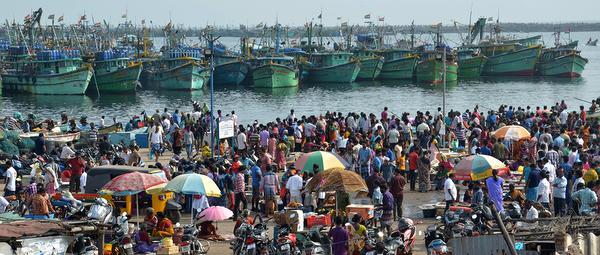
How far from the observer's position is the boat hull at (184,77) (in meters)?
78.5

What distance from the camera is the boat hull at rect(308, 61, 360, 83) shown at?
8500cm

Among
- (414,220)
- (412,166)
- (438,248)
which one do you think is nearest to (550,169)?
(414,220)

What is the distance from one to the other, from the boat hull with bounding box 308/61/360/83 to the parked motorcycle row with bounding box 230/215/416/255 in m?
67.8

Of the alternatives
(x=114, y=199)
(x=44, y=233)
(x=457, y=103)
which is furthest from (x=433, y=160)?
(x=457, y=103)

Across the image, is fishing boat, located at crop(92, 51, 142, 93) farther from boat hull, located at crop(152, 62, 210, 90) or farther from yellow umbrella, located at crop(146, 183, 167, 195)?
yellow umbrella, located at crop(146, 183, 167, 195)

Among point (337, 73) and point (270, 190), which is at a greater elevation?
point (270, 190)

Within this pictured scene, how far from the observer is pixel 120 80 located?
76.6m

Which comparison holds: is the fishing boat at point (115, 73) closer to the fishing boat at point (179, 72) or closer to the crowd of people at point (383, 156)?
the fishing boat at point (179, 72)

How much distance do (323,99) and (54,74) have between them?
17.3 meters

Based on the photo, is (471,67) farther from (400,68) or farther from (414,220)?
(414,220)

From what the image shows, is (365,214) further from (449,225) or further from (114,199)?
(114,199)

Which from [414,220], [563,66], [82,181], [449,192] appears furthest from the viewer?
[563,66]

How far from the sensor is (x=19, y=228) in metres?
15.5

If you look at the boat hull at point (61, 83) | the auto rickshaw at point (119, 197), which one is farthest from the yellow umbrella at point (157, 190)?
the boat hull at point (61, 83)
